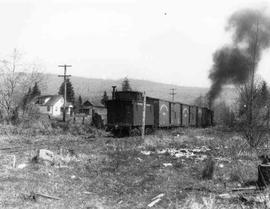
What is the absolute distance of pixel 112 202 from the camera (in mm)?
7715

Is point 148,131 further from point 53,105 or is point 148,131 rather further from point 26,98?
point 53,105

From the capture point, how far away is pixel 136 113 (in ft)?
81.6

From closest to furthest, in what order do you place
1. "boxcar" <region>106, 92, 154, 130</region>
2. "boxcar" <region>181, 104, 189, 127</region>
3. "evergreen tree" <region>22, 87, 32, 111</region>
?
"boxcar" <region>106, 92, 154, 130</region> < "evergreen tree" <region>22, 87, 32, 111</region> < "boxcar" <region>181, 104, 189, 127</region>

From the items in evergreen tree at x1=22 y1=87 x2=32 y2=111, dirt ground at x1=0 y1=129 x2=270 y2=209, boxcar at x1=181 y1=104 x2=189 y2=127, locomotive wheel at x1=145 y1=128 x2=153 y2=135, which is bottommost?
locomotive wheel at x1=145 y1=128 x2=153 y2=135

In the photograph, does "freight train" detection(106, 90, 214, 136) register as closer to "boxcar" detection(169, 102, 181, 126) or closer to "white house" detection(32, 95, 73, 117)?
"boxcar" detection(169, 102, 181, 126)

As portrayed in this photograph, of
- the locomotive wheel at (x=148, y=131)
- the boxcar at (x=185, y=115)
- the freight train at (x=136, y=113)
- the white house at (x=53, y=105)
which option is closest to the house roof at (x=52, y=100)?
the white house at (x=53, y=105)

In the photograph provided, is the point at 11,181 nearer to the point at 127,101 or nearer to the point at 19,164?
the point at 19,164

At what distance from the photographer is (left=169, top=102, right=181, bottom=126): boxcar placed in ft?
105

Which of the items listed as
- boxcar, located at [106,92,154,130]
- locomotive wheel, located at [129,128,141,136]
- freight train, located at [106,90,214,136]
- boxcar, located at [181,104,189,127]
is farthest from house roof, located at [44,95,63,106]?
locomotive wheel, located at [129,128,141,136]

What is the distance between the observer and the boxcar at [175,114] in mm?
32156

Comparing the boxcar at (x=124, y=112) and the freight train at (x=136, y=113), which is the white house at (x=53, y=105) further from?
the boxcar at (x=124, y=112)

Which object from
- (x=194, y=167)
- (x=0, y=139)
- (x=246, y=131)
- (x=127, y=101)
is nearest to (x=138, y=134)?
(x=127, y=101)

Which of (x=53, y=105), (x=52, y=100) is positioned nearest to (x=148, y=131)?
(x=53, y=105)

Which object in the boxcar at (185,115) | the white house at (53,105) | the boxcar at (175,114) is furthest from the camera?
the white house at (53,105)
